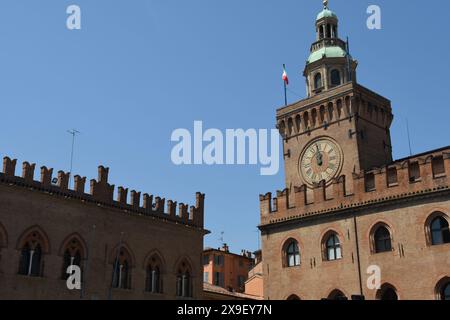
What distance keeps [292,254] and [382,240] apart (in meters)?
5.50

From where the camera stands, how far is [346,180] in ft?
101

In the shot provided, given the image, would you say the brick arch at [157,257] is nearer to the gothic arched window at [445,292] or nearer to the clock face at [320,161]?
the clock face at [320,161]

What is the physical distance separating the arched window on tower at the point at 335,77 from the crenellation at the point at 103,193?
11.0 metres

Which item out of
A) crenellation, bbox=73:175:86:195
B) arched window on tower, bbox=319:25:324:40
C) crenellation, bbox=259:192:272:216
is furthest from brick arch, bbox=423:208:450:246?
crenellation, bbox=73:175:86:195

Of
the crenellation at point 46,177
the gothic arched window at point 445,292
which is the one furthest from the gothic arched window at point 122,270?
the gothic arched window at point 445,292

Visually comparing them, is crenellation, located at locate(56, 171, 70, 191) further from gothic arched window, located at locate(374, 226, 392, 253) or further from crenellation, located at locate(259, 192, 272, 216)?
gothic arched window, located at locate(374, 226, 392, 253)

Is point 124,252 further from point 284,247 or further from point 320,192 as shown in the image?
point 320,192

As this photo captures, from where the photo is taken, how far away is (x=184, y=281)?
1248 inches

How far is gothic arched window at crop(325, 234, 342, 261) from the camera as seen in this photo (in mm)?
28594

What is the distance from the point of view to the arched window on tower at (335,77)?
35.2m

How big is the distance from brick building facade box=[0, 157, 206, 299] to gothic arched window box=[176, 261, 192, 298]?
0.06m
